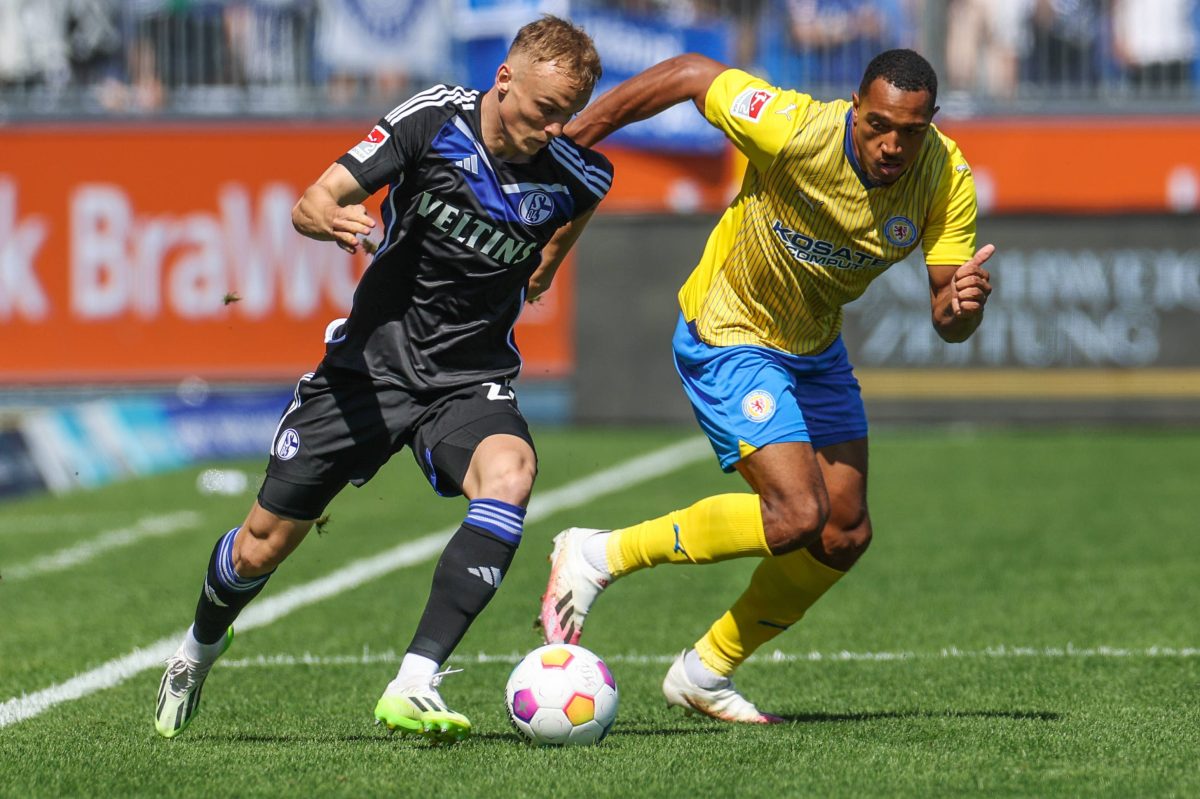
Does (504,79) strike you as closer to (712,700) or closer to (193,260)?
(712,700)

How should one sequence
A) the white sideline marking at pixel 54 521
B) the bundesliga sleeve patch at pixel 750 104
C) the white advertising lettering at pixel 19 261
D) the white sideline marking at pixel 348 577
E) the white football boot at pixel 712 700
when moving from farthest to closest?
the white advertising lettering at pixel 19 261 → the white sideline marking at pixel 54 521 → the white sideline marking at pixel 348 577 → the white football boot at pixel 712 700 → the bundesliga sleeve patch at pixel 750 104

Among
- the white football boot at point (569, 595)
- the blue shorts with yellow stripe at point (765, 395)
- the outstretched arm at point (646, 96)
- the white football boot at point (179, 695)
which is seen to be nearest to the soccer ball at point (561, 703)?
the white football boot at point (569, 595)

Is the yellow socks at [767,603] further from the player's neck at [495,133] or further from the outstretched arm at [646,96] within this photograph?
the player's neck at [495,133]

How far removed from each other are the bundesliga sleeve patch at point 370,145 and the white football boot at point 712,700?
1.92 m

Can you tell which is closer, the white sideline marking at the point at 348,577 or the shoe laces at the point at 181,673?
the shoe laces at the point at 181,673

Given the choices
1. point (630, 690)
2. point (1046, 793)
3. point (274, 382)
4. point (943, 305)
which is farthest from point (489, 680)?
point (274, 382)

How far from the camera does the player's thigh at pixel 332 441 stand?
564cm

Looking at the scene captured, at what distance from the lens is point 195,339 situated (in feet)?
54.9

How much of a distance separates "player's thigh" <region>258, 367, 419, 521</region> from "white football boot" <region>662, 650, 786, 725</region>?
1191 mm

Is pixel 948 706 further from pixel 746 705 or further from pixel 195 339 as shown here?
pixel 195 339

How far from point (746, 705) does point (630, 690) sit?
26.9 inches

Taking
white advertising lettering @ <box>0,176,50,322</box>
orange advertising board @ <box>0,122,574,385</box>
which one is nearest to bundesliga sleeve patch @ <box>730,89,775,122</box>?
orange advertising board @ <box>0,122,574,385</box>

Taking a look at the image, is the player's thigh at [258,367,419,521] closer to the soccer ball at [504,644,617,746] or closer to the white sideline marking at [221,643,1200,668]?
the soccer ball at [504,644,617,746]

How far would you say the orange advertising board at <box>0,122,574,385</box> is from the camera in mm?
16594
